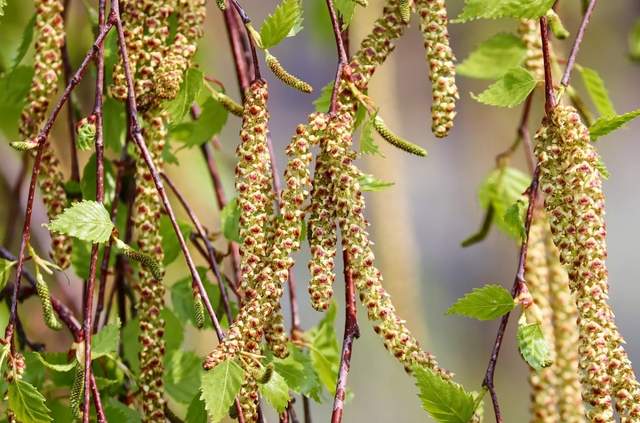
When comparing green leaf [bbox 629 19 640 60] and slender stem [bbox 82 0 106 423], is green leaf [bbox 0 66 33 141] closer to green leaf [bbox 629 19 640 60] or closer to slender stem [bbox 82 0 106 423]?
slender stem [bbox 82 0 106 423]

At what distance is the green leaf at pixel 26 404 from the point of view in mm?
723

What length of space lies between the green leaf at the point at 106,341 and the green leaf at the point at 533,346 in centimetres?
35

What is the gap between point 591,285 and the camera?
0.69 metres

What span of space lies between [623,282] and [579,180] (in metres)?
5.33

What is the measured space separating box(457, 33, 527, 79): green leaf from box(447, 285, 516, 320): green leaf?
35 centimetres

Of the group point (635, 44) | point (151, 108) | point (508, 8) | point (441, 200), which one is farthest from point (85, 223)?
point (441, 200)

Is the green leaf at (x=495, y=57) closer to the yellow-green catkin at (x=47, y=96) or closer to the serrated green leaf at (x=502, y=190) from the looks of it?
the serrated green leaf at (x=502, y=190)

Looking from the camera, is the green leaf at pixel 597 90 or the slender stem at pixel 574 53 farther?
the green leaf at pixel 597 90

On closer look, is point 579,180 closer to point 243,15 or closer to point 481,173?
point 243,15

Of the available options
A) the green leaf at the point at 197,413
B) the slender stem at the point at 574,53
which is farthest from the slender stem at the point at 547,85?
the green leaf at the point at 197,413

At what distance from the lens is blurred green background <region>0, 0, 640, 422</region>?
9.17 ft

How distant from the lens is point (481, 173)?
484 cm

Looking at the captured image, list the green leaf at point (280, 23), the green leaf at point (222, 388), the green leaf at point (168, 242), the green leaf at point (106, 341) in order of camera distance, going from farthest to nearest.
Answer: the green leaf at point (168, 242), the green leaf at point (106, 341), the green leaf at point (280, 23), the green leaf at point (222, 388)

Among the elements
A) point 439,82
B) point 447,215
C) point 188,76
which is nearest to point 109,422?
point 188,76
